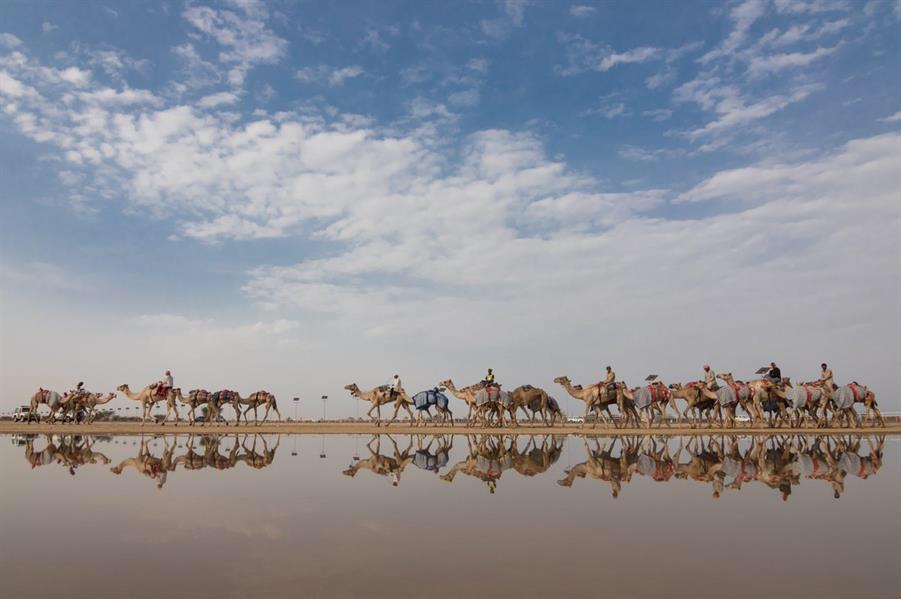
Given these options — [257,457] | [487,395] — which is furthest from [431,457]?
[487,395]

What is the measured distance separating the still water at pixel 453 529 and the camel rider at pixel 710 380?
17.3 metres

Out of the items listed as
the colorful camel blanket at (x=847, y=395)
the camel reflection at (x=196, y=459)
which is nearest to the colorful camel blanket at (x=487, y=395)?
the camel reflection at (x=196, y=459)

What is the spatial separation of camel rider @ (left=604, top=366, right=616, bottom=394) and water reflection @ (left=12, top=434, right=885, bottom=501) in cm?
786

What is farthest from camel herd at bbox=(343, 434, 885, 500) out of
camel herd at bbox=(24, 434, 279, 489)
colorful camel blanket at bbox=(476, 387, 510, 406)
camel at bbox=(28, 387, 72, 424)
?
camel at bbox=(28, 387, 72, 424)

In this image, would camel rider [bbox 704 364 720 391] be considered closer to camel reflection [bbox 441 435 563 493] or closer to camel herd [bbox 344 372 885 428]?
camel herd [bbox 344 372 885 428]

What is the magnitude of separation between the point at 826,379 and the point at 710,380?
563 centimetres

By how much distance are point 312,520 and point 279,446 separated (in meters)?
14.5

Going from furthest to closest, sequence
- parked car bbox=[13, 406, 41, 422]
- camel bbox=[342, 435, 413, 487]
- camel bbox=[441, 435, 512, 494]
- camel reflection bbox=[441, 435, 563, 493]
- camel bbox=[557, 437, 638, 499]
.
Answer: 1. parked car bbox=[13, 406, 41, 422]
2. camel bbox=[342, 435, 413, 487]
3. camel reflection bbox=[441, 435, 563, 493]
4. camel bbox=[441, 435, 512, 494]
5. camel bbox=[557, 437, 638, 499]

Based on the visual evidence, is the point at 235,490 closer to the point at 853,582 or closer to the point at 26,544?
the point at 26,544

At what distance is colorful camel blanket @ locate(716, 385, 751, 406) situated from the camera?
98.4 ft

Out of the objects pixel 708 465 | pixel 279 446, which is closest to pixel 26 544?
pixel 708 465

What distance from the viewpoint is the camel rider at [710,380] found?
31.9m

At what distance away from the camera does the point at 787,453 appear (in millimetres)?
17469

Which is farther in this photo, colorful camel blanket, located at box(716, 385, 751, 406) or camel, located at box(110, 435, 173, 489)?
colorful camel blanket, located at box(716, 385, 751, 406)
